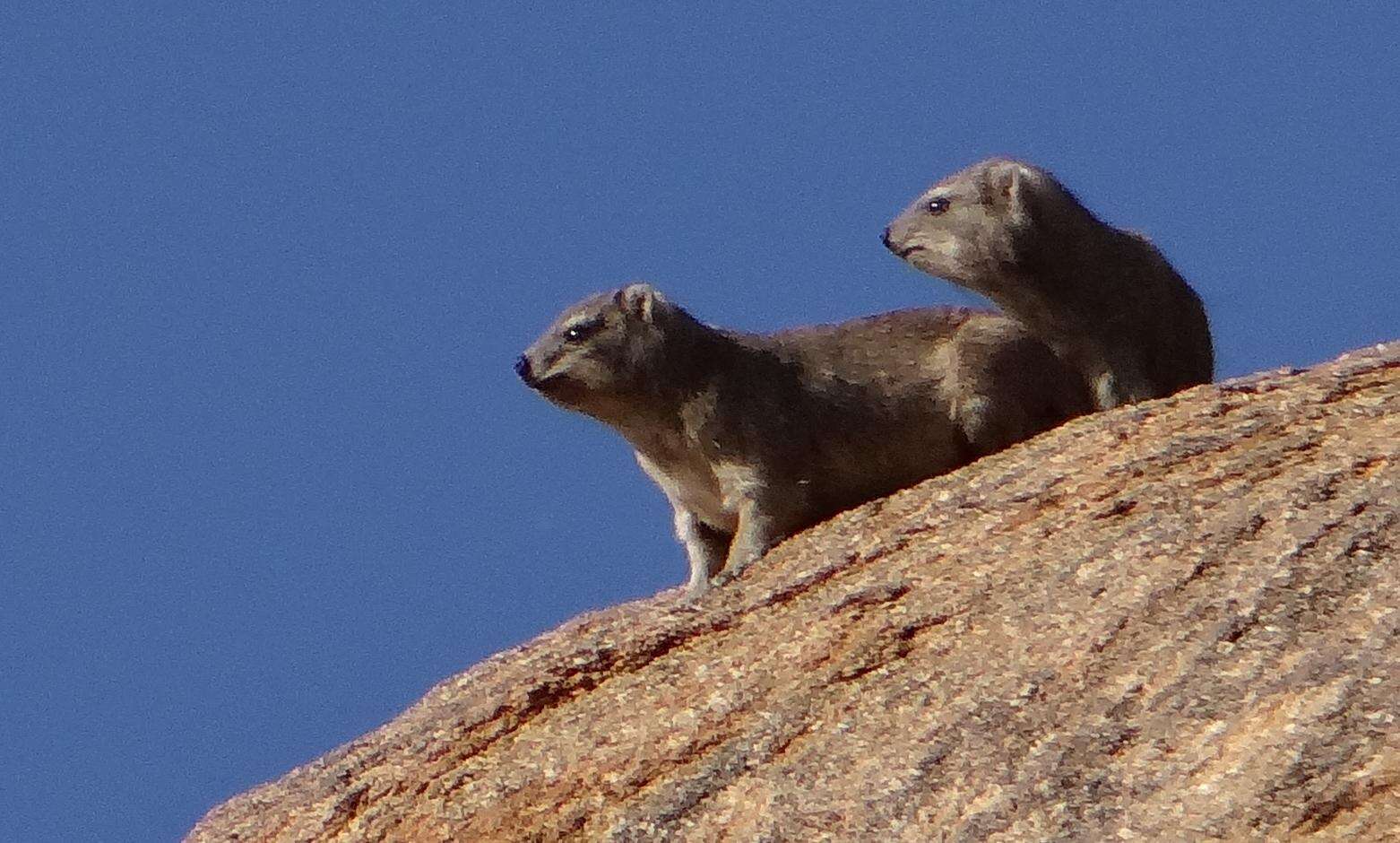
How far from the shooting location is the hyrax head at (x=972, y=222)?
13734mm

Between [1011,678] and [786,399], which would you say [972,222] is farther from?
[1011,678]

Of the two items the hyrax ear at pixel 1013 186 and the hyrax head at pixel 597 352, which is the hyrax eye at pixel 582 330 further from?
the hyrax ear at pixel 1013 186

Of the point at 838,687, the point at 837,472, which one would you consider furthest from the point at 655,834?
the point at 837,472

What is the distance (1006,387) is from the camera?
43.5ft

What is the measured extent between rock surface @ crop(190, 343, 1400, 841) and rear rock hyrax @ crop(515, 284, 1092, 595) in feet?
3.55

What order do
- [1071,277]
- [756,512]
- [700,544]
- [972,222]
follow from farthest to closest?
1. [972,222]
2. [700,544]
3. [1071,277]
4. [756,512]

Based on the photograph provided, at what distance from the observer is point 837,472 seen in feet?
44.0

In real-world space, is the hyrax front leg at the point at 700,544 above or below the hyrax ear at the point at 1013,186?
below

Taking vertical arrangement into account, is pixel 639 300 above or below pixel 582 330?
above

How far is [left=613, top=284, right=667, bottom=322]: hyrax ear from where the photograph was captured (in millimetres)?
13898

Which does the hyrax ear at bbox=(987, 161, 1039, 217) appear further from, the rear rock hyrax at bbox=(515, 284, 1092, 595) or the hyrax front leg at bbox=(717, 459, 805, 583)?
the hyrax front leg at bbox=(717, 459, 805, 583)

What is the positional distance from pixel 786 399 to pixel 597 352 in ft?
3.95

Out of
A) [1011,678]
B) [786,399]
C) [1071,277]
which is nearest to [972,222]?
[1071,277]

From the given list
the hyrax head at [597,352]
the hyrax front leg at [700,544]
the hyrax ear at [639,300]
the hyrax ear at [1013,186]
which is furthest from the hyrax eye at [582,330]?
the hyrax ear at [1013,186]
